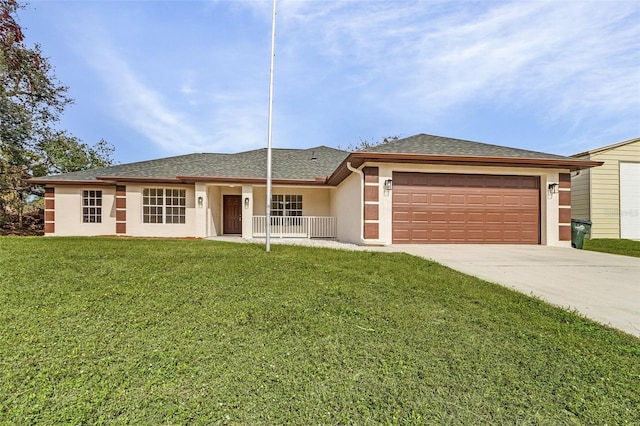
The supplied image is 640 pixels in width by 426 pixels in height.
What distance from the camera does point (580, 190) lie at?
45.4ft

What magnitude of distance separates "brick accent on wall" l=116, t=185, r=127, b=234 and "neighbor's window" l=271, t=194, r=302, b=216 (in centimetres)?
639

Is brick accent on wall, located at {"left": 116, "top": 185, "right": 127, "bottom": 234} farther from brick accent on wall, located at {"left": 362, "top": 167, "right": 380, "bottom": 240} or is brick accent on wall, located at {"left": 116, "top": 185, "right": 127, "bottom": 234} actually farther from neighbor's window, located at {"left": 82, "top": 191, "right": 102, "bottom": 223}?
brick accent on wall, located at {"left": 362, "top": 167, "right": 380, "bottom": 240}

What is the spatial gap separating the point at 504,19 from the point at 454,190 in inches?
193

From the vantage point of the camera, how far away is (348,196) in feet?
36.2

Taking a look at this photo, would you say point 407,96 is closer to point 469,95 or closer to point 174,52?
point 469,95

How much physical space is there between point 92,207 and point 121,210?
6.27 ft

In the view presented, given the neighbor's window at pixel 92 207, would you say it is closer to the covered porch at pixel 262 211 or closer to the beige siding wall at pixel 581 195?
the covered porch at pixel 262 211

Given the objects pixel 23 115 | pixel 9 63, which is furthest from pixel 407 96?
pixel 23 115

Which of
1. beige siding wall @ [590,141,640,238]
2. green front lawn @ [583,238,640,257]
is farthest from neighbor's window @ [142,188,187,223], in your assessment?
beige siding wall @ [590,141,640,238]

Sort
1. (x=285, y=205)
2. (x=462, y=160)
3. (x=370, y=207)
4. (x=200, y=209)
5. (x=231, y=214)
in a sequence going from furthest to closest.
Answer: (x=231, y=214) → (x=285, y=205) → (x=200, y=209) → (x=462, y=160) → (x=370, y=207)

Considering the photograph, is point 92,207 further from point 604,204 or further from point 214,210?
point 604,204

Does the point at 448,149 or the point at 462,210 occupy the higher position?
the point at 448,149

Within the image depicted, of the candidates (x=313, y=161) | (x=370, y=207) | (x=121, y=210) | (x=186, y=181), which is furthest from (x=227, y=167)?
(x=370, y=207)

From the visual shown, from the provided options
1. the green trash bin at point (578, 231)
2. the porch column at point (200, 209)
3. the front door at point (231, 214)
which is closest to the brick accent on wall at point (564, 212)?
the green trash bin at point (578, 231)
